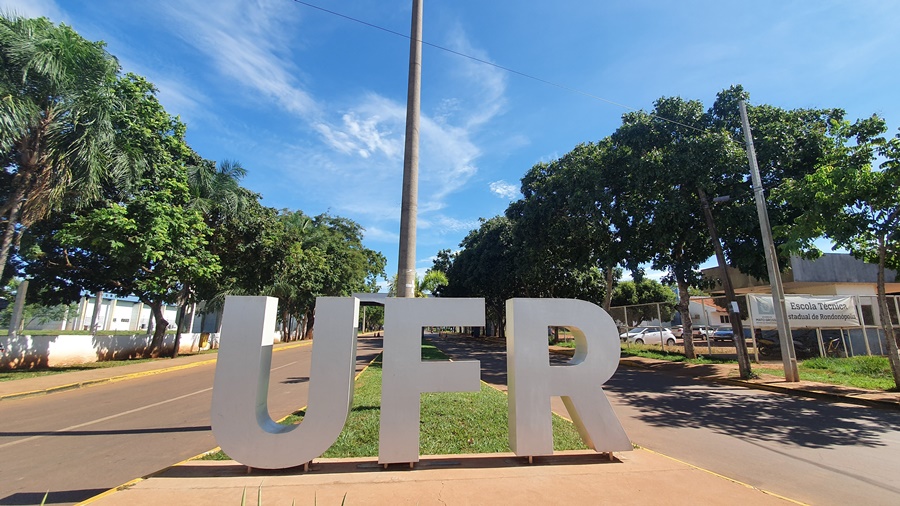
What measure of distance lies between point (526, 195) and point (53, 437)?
22143 millimetres

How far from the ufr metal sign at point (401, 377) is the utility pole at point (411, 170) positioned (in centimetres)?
163

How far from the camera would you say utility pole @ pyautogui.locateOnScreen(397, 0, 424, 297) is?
665 cm

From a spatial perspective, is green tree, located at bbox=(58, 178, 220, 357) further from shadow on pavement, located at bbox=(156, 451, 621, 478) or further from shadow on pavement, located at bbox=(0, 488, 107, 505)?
shadow on pavement, located at bbox=(156, 451, 621, 478)

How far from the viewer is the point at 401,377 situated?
4.84m

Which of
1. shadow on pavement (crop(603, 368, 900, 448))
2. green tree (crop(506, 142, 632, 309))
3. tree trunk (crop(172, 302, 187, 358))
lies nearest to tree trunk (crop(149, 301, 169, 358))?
tree trunk (crop(172, 302, 187, 358))

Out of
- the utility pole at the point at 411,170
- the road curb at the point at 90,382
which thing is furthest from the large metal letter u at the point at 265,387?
the road curb at the point at 90,382

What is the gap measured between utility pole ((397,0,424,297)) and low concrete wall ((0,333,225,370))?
16.4 metres

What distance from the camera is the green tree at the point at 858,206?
31.5ft

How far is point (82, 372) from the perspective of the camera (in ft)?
46.9

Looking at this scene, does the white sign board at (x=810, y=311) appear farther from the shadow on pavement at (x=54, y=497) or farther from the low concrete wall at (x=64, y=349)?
the low concrete wall at (x=64, y=349)

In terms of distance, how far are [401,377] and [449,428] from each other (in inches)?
84.8

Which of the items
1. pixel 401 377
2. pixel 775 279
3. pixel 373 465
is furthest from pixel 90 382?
pixel 775 279

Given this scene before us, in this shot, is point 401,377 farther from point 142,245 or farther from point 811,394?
point 142,245

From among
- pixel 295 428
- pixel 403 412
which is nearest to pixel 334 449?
pixel 295 428
